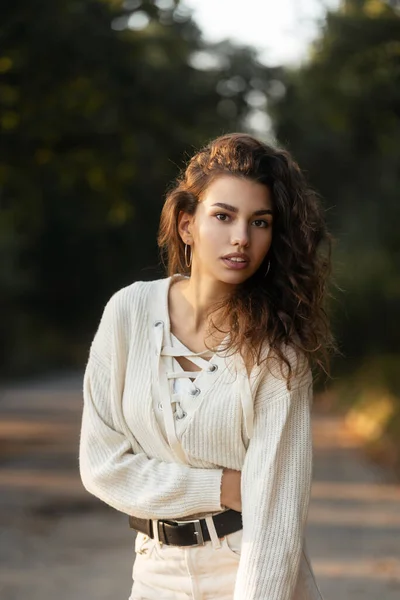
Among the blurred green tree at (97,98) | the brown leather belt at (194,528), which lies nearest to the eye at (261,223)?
the brown leather belt at (194,528)

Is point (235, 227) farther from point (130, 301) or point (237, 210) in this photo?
point (130, 301)

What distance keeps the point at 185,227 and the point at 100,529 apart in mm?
5772

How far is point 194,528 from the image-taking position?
10.1 ft

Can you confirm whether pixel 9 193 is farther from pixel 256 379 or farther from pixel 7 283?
pixel 7 283

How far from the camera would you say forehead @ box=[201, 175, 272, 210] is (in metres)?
3.03

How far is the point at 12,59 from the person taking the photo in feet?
36.8

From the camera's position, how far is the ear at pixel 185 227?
3273 millimetres

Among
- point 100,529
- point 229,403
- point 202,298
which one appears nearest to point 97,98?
point 100,529

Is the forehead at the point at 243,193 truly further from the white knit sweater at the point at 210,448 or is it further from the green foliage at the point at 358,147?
the green foliage at the point at 358,147

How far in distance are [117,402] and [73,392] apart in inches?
644

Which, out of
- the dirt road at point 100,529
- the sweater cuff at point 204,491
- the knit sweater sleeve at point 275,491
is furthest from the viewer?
the dirt road at point 100,529

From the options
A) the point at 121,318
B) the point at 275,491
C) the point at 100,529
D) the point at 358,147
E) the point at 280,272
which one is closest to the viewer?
the point at 275,491

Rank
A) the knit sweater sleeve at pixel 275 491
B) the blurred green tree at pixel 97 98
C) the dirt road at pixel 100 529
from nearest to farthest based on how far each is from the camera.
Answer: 1. the knit sweater sleeve at pixel 275 491
2. the dirt road at pixel 100 529
3. the blurred green tree at pixel 97 98

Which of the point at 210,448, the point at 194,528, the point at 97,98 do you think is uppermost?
the point at 97,98
